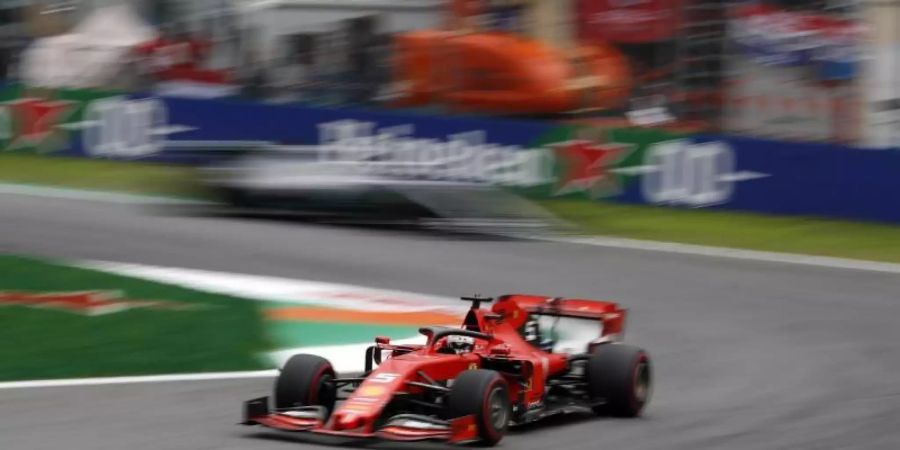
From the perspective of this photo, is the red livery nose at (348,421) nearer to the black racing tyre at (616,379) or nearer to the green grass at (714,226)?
the black racing tyre at (616,379)

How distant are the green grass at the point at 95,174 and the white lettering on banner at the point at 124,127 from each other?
23 cm

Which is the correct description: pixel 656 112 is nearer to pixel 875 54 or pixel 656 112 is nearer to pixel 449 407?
pixel 875 54

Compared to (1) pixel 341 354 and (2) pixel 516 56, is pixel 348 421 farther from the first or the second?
(2) pixel 516 56

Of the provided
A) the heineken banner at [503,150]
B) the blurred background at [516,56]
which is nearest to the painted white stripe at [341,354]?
the heineken banner at [503,150]

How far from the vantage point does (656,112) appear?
22.9 meters

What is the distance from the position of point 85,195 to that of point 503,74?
6640 millimetres

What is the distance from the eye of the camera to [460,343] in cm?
870

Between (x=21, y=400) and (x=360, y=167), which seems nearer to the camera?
(x=21, y=400)

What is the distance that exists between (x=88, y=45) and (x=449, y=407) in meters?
21.7

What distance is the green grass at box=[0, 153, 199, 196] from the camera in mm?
21786

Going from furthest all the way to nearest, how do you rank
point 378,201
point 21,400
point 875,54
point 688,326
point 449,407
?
point 875,54
point 378,201
point 688,326
point 21,400
point 449,407

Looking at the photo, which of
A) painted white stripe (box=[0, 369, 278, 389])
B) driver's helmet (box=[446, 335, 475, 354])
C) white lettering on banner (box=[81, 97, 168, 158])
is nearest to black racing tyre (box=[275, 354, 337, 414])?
driver's helmet (box=[446, 335, 475, 354])

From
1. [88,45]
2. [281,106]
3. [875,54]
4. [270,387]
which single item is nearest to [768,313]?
[270,387]

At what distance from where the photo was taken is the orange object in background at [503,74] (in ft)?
79.0
